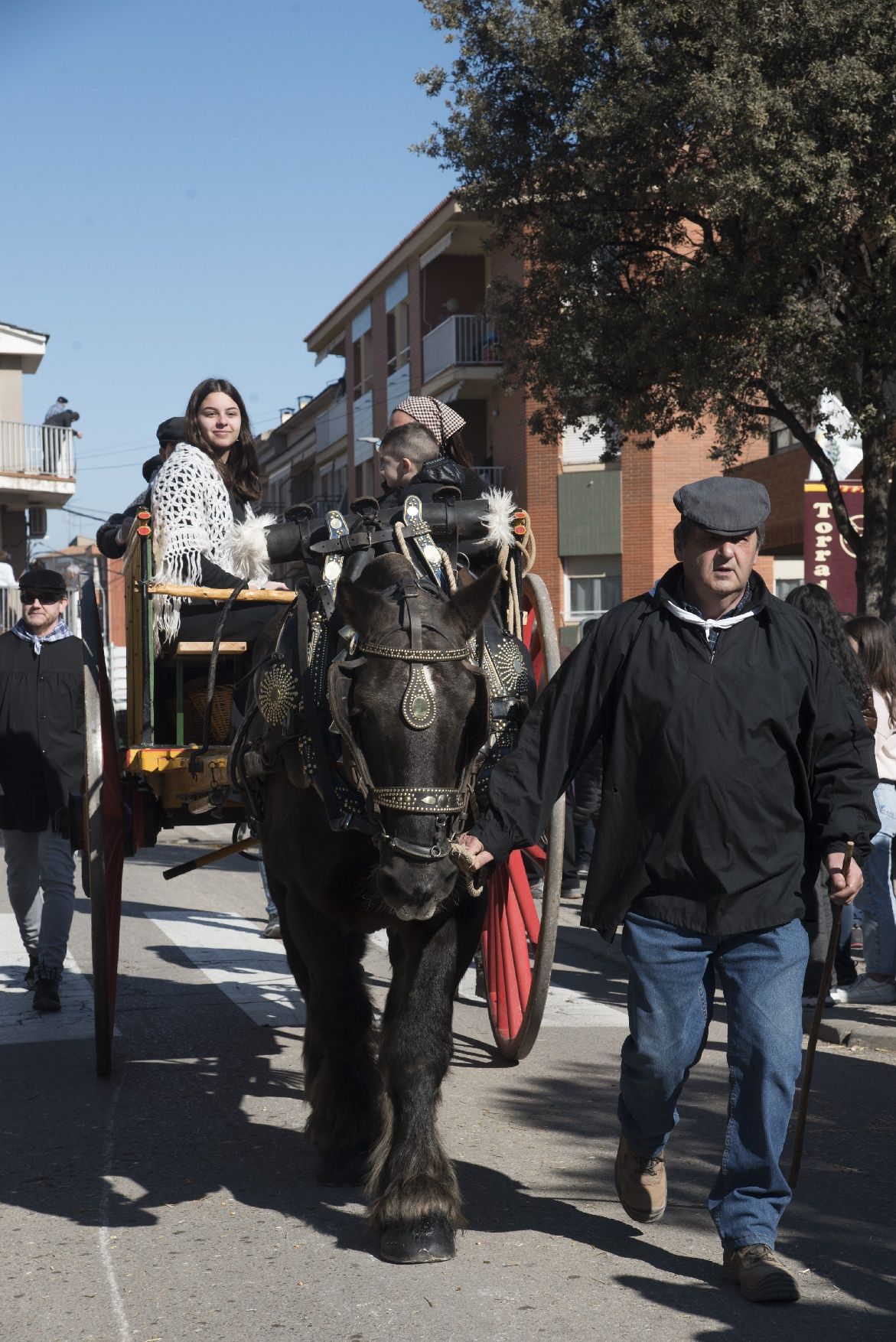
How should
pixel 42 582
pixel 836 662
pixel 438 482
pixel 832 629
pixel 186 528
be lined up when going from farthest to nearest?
pixel 42 582, pixel 832 629, pixel 836 662, pixel 186 528, pixel 438 482

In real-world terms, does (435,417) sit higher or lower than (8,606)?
lower

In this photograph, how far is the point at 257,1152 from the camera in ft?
15.7

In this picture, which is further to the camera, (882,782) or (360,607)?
(882,782)

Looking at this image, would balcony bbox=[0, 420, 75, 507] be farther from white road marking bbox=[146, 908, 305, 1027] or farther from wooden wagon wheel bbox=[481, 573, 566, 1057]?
wooden wagon wheel bbox=[481, 573, 566, 1057]

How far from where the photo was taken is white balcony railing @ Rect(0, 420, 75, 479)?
35031 mm

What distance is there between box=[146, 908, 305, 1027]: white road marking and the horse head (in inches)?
129

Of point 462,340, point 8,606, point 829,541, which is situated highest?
point 462,340

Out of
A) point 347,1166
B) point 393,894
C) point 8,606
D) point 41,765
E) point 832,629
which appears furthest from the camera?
point 8,606

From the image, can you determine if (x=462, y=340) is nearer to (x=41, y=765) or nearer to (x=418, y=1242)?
(x=41, y=765)

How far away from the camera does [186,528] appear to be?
5523mm

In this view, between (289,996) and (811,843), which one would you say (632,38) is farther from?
(811,843)

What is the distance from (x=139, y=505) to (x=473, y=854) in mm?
3025

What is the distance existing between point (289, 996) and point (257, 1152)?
2.41 m

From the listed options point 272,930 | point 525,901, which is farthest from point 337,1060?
point 272,930
